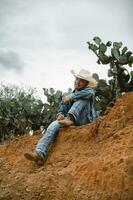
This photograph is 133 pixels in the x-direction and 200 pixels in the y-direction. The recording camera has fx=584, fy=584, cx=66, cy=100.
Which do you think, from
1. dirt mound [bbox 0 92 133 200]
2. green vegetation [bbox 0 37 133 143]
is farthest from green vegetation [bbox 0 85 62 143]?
dirt mound [bbox 0 92 133 200]

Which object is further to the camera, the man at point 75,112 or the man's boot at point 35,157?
the man at point 75,112

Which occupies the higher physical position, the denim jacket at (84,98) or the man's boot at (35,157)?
the denim jacket at (84,98)

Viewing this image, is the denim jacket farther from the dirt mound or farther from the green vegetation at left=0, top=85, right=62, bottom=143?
the green vegetation at left=0, top=85, right=62, bottom=143

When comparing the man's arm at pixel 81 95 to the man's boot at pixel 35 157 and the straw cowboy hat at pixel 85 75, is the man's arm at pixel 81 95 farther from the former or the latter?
the man's boot at pixel 35 157

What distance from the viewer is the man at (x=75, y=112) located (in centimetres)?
961

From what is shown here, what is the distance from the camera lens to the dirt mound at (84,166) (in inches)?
306

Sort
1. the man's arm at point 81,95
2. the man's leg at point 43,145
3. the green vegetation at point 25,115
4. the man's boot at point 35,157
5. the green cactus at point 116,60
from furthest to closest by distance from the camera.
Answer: the green vegetation at point 25,115, the green cactus at point 116,60, the man's arm at point 81,95, the man's leg at point 43,145, the man's boot at point 35,157

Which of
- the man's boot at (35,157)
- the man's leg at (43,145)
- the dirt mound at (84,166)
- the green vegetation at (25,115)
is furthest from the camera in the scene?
the green vegetation at (25,115)

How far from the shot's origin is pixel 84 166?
336 inches

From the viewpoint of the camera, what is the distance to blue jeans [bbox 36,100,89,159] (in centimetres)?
959

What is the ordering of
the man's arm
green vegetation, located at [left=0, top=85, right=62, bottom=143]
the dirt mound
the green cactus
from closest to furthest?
the dirt mound < the man's arm < the green cactus < green vegetation, located at [left=0, top=85, right=62, bottom=143]

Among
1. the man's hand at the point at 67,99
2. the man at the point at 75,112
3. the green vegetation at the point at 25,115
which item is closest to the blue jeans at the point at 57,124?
the man at the point at 75,112

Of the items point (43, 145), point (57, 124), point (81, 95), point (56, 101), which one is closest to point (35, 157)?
point (43, 145)

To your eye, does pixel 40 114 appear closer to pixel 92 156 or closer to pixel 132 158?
pixel 92 156
